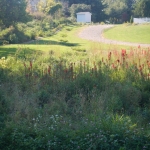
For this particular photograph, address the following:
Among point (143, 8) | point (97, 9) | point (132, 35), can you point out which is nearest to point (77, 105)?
point (132, 35)

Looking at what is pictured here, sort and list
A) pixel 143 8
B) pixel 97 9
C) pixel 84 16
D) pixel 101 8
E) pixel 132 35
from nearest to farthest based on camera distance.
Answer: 1. pixel 132 35
2. pixel 143 8
3. pixel 84 16
4. pixel 101 8
5. pixel 97 9

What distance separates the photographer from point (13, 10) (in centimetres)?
2622

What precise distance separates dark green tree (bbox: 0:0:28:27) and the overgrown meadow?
1520 centimetres

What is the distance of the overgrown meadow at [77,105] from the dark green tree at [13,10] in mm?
15202

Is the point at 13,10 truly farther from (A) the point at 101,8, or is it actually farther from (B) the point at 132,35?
(A) the point at 101,8

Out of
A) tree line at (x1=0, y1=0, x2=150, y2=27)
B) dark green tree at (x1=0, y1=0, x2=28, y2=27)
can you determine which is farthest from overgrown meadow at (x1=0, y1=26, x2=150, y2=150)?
tree line at (x1=0, y1=0, x2=150, y2=27)

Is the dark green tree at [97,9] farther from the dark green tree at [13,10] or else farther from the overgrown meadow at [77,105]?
the overgrown meadow at [77,105]

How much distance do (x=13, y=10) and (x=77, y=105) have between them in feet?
66.4

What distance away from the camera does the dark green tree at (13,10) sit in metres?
26.1

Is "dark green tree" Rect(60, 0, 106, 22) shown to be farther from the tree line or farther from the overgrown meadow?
the overgrown meadow

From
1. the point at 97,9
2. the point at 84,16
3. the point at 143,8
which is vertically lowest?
the point at 84,16

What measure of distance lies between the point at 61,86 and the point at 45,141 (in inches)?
142

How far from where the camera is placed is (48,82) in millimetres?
9320

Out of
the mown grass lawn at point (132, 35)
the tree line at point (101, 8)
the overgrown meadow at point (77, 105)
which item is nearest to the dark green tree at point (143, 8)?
the tree line at point (101, 8)
